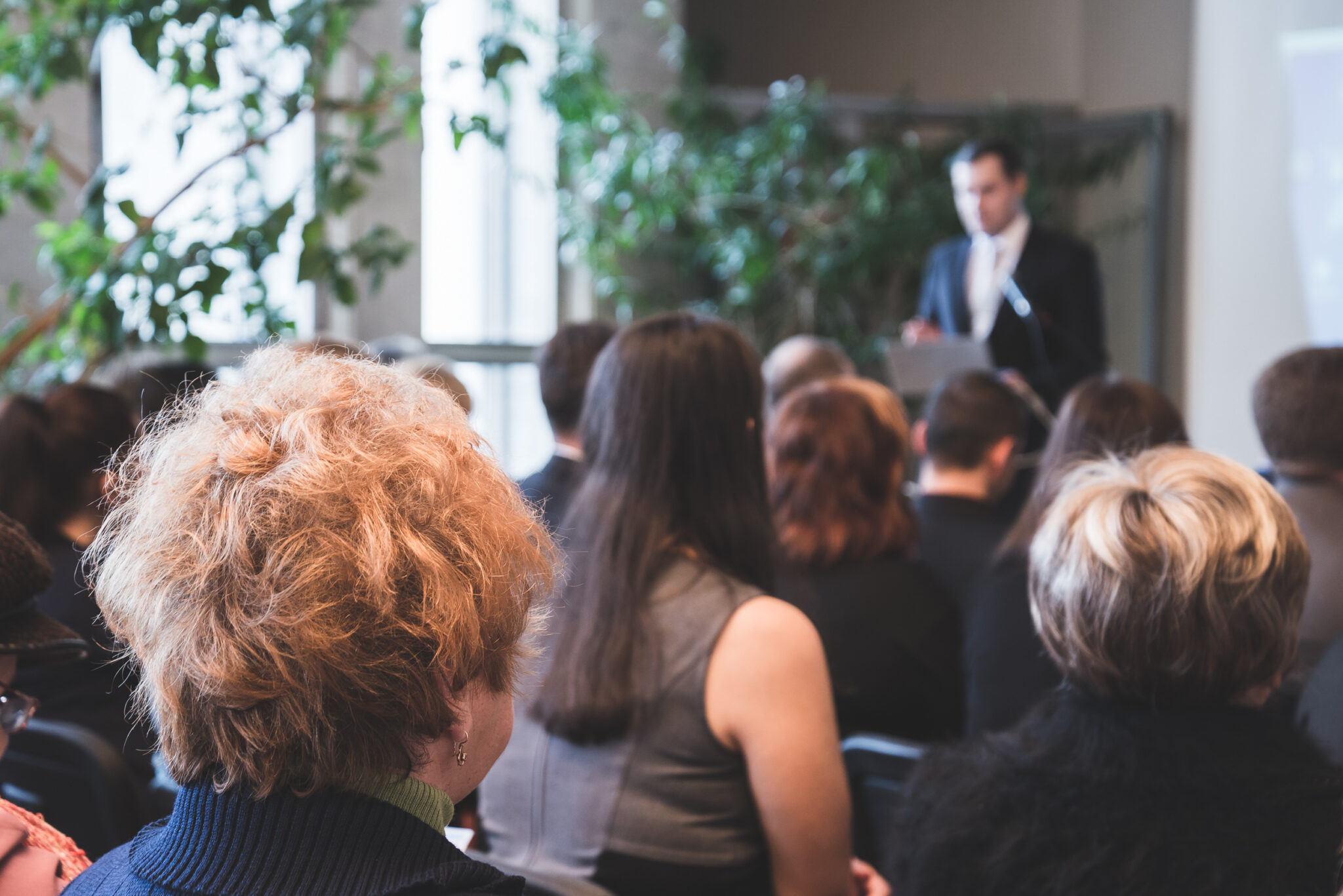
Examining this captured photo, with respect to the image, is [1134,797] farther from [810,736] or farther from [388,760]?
[388,760]

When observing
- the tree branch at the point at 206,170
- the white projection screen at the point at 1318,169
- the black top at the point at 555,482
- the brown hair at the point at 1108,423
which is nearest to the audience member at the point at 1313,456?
the brown hair at the point at 1108,423

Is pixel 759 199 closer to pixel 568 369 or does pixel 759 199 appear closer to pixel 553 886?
pixel 568 369

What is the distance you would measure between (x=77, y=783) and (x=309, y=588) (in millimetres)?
1267

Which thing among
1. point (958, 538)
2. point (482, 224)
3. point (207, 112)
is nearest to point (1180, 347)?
point (482, 224)

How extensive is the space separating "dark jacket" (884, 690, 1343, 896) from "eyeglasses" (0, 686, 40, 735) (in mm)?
932

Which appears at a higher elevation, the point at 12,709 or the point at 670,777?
the point at 12,709

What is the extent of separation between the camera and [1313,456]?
2111 millimetres

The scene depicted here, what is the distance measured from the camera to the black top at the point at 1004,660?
1939mm

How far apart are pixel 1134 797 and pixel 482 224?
551cm

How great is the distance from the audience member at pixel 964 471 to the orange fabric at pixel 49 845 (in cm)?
197

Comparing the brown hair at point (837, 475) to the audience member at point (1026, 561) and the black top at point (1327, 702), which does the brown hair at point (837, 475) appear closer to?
the audience member at point (1026, 561)

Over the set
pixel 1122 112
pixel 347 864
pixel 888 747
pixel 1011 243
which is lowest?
pixel 888 747

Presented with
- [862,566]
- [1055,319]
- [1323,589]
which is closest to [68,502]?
[862,566]

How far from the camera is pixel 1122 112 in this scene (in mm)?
7105
